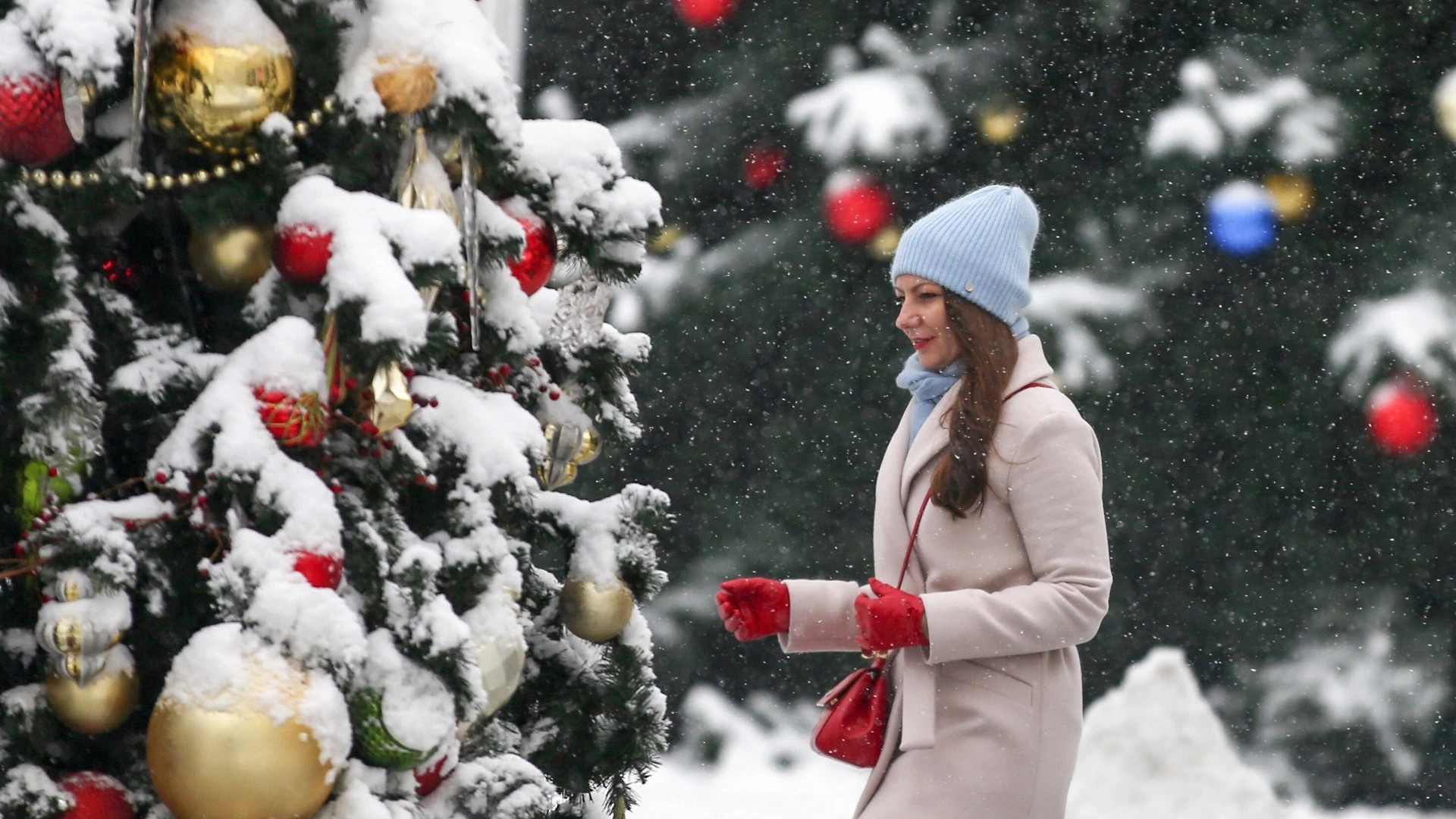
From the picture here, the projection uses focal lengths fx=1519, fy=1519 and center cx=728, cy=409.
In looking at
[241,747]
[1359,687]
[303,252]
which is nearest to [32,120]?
[303,252]

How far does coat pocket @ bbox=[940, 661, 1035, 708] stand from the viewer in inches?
87.0

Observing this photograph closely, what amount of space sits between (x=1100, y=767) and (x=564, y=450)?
9.23ft

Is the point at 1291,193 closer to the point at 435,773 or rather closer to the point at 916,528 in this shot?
the point at 916,528

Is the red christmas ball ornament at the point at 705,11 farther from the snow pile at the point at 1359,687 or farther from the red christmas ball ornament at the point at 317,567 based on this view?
the red christmas ball ornament at the point at 317,567

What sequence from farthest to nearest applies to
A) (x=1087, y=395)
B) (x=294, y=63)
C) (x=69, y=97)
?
1. (x=1087, y=395)
2. (x=294, y=63)
3. (x=69, y=97)

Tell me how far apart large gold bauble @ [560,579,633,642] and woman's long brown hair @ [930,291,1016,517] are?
0.52m

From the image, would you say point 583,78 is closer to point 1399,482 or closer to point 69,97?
point 1399,482

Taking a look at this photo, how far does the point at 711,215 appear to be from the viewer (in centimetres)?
465

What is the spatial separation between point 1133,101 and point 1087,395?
0.88 m

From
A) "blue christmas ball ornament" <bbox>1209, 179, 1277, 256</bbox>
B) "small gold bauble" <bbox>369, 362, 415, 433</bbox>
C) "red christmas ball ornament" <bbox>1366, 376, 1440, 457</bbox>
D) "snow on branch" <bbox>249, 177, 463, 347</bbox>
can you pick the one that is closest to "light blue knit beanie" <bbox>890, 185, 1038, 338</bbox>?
"snow on branch" <bbox>249, 177, 463, 347</bbox>

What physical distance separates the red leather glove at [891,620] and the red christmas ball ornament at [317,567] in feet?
2.39

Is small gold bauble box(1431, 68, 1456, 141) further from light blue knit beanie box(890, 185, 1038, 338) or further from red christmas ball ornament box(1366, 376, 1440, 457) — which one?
light blue knit beanie box(890, 185, 1038, 338)

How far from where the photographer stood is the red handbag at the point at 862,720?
2.29m

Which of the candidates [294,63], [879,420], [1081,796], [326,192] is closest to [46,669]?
[326,192]
